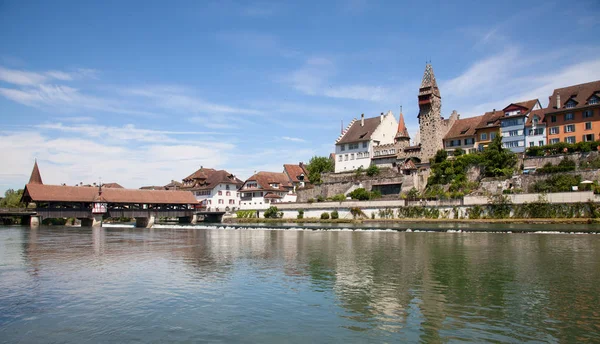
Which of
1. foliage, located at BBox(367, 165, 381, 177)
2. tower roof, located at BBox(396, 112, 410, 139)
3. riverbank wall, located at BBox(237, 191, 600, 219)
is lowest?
riverbank wall, located at BBox(237, 191, 600, 219)

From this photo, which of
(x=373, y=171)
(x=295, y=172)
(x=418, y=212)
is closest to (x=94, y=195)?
(x=295, y=172)

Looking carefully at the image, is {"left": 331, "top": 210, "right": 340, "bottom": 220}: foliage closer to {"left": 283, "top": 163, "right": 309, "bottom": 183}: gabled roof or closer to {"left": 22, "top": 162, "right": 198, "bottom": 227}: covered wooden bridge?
{"left": 22, "top": 162, "right": 198, "bottom": 227}: covered wooden bridge

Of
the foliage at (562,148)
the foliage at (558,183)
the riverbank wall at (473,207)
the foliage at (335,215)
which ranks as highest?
the foliage at (562,148)

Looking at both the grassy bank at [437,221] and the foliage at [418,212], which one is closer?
the grassy bank at [437,221]

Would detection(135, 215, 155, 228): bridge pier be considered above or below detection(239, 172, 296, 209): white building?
below

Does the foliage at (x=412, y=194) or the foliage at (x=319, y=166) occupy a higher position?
the foliage at (x=319, y=166)

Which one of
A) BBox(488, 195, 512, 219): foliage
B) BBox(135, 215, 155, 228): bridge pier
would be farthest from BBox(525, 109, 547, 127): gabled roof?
BBox(135, 215, 155, 228): bridge pier

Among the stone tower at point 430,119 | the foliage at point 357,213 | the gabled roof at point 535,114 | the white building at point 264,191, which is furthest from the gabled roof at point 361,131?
the gabled roof at point 535,114

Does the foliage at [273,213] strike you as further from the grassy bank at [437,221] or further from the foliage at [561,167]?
the foliage at [561,167]

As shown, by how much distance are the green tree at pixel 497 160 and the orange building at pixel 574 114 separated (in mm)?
5996

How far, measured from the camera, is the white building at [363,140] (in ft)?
245

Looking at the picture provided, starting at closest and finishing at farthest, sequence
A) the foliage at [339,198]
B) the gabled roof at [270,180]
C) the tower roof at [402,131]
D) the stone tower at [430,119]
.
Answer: the foliage at [339,198] < the stone tower at [430,119] < the tower roof at [402,131] < the gabled roof at [270,180]

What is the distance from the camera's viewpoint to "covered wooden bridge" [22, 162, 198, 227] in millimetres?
61969

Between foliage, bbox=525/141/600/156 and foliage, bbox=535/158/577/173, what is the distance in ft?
5.37
